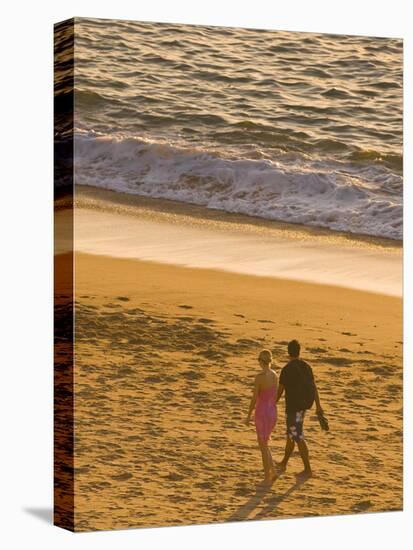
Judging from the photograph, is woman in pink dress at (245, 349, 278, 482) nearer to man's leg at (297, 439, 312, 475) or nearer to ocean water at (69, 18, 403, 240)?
man's leg at (297, 439, 312, 475)

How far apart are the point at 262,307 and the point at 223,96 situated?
1.99 metres

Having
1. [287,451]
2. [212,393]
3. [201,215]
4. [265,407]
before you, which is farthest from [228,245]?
[287,451]

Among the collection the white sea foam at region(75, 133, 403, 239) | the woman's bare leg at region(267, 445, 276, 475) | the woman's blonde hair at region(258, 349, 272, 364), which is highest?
the white sea foam at region(75, 133, 403, 239)

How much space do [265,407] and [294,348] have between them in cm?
67

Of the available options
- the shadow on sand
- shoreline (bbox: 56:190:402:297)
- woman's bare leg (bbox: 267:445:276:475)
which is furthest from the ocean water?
the shadow on sand

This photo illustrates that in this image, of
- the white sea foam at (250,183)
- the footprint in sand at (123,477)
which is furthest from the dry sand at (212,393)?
the white sea foam at (250,183)

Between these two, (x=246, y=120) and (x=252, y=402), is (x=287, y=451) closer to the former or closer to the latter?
(x=252, y=402)

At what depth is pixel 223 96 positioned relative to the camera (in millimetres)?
16219

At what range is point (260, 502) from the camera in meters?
16.0

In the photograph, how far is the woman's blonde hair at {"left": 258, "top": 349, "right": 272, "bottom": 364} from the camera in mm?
16172

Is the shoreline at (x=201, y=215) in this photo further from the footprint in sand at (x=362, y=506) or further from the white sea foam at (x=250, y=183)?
the footprint in sand at (x=362, y=506)

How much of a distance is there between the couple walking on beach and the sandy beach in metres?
0.09

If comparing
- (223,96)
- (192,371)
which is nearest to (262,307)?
(192,371)

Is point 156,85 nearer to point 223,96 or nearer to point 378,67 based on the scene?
point 223,96
